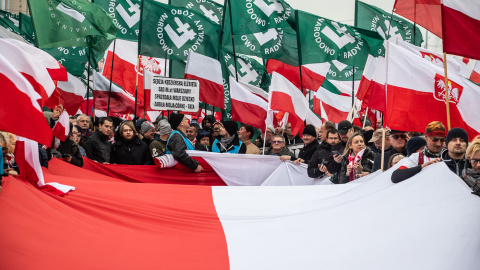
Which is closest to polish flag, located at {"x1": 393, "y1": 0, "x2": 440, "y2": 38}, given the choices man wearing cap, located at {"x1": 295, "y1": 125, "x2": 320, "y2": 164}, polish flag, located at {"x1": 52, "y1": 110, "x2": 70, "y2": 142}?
man wearing cap, located at {"x1": 295, "y1": 125, "x2": 320, "y2": 164}

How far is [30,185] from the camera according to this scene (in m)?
6.27

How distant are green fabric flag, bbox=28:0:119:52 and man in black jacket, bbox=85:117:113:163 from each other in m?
1.85

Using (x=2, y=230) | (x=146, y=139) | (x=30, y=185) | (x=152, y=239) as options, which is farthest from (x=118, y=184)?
(x=146, y=139)

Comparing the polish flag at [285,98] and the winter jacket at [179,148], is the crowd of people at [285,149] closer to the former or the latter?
the winter jacket at [179,148]

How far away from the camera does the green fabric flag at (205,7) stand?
1789 centimetres

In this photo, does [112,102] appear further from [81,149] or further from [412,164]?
[412,164]

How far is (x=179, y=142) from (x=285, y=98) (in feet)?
10.00

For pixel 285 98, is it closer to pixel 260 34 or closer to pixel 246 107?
pixel 246 107

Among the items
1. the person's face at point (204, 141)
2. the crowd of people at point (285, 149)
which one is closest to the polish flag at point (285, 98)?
the crowd of people at point (285, 149)

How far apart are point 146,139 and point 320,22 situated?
5.10 metres

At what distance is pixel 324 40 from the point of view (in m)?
15.7

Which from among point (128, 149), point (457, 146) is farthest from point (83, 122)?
point (457, 146)

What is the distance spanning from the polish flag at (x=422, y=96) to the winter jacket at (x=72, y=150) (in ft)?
15.5

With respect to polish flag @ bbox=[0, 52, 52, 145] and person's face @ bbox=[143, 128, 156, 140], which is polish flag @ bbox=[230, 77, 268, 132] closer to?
person's face @ bbox=[143, 128, 156, 140]
